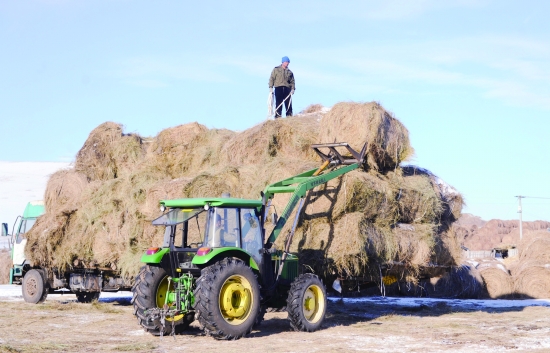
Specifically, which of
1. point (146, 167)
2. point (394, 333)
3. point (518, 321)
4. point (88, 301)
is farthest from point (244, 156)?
point (88, 301)

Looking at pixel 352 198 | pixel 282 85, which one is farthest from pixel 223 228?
pixel 282 85

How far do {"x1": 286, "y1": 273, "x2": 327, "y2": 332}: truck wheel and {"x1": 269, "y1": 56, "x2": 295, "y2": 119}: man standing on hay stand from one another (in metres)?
6.58

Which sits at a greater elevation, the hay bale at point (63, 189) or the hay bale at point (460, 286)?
the hay bale at point (63, 189)

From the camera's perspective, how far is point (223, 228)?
11.0 m

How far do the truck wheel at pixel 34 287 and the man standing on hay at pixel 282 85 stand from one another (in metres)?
6.90

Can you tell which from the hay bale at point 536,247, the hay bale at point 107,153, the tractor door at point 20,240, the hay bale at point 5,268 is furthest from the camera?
the hay bale at point 5,268

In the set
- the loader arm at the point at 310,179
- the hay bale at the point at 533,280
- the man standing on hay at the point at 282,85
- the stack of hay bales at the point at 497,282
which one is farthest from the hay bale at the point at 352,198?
the hay bale at the point at 533,280

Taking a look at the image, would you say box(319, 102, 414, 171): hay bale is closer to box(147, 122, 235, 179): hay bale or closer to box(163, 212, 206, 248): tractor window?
box(147, 122, 235, 179): hay bale

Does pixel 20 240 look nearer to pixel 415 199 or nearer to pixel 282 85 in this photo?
pixel 282 85

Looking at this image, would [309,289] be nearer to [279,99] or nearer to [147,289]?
[147,289]

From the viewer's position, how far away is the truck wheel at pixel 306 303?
1124 centimetres

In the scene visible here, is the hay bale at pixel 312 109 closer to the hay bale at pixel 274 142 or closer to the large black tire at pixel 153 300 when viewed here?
the hay bale at pixel 274 142

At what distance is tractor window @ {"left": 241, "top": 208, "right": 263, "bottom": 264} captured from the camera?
36.7 feet

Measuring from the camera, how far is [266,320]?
1336 cm
